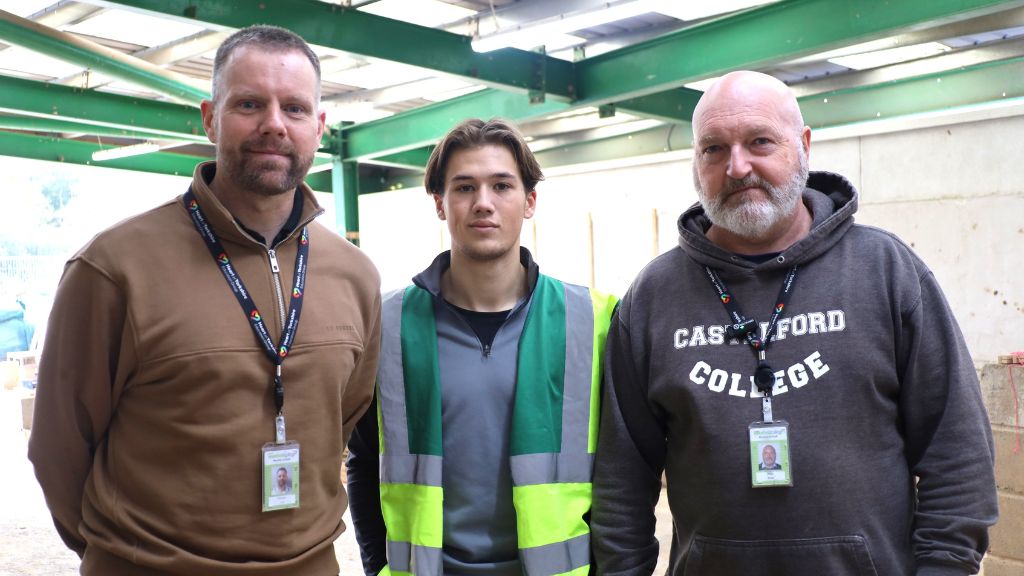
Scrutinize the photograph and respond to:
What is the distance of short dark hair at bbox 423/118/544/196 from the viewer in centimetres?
249

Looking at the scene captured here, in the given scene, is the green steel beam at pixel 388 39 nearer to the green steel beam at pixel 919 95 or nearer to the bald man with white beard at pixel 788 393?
the green steel beam at pixel 919 95

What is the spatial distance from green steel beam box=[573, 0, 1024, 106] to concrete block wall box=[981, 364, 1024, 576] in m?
1.79

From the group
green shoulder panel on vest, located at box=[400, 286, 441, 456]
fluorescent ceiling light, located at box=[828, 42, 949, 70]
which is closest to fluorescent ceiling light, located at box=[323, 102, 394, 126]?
fluorescent ceiling light, located at box=[828, 42, 949, 70]

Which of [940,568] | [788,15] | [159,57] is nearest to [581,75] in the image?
[788,15]

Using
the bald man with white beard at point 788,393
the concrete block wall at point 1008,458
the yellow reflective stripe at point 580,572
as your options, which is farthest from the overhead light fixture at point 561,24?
the yellow reflective stripe at point 580,572

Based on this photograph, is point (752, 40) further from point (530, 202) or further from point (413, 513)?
point (413, 513)

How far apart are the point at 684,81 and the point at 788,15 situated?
0.75 m

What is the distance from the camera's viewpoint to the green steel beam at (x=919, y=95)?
5920mm

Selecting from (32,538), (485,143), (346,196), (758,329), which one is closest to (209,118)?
(485,143)

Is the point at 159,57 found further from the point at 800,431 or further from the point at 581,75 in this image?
the point at 800,431

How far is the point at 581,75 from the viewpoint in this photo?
19.7ft

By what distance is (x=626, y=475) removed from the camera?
2.18 meters

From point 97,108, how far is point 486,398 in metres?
5.16

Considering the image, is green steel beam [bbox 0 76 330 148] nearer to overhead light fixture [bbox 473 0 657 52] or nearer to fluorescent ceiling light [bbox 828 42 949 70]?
overhead light fixture [bbox 473 0 657 52]
